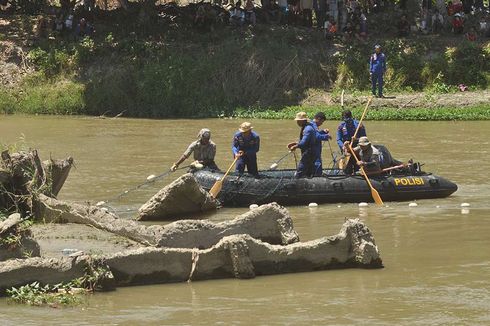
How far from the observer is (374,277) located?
1402 cm

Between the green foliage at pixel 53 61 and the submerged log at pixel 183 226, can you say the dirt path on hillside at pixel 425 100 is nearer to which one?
the green foliage at pixel 53 61

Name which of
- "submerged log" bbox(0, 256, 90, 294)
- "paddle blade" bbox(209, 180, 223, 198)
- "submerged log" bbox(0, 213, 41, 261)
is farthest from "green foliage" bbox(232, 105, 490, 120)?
"submerged log" bbox(0, 256, 90, 294)

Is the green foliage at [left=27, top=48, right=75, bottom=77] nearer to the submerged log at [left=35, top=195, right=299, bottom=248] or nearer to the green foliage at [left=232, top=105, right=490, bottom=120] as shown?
the green foliage at [left=232, top=105, right=490, bottom=120]

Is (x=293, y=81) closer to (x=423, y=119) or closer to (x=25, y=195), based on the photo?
(x=423, y=119)

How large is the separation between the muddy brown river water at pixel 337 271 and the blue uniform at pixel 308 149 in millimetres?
895

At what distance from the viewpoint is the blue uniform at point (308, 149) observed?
19.8 metres

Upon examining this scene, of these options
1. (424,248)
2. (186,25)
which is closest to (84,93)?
(186,25)

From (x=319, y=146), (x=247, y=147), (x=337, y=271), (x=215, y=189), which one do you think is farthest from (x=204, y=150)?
(x=337, y=271)

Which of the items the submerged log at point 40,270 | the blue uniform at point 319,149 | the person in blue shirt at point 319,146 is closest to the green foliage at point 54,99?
the person in blue shirt at point 319,146

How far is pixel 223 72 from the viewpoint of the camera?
38.0m

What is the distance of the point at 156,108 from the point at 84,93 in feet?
7.84

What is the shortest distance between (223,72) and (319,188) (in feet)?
61.0

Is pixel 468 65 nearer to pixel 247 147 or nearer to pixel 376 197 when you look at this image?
pixel 376 197

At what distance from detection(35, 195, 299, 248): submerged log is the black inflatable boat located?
4.59 m
